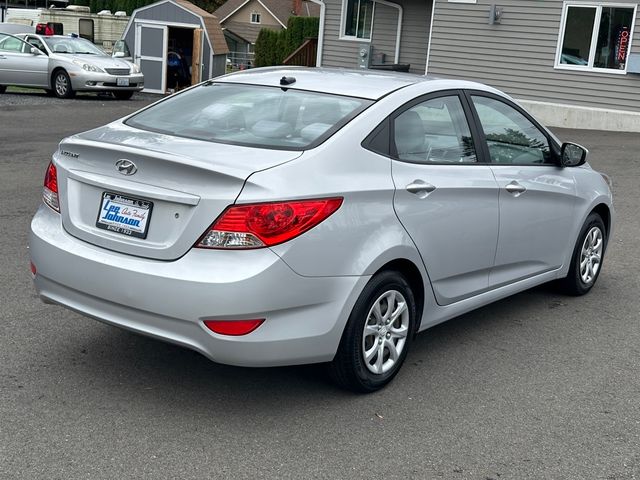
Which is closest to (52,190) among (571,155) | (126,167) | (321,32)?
(126,167)

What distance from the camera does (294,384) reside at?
4.66 meters

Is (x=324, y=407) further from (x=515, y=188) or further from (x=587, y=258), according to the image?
(x=587, y=258)

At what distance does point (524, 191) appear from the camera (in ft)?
18.2

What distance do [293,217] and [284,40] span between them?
33.7m

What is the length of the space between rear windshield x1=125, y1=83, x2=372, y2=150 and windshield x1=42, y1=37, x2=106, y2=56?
65.8 feet

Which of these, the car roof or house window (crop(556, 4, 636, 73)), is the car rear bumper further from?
house window (crop(556, 4, 636, 73))

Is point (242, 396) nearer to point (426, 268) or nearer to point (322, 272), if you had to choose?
point (322, 272)

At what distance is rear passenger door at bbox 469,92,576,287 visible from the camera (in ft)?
17.8

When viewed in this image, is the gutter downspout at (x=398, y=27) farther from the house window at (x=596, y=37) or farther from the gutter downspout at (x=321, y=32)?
the house window at (x=596, y=37)

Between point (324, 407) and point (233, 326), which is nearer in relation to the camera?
point (233, 326)

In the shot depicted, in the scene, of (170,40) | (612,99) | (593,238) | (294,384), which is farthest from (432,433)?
(170,40)

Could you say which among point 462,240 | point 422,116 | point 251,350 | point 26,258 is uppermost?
point 422,116

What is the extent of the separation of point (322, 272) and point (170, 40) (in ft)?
84.3

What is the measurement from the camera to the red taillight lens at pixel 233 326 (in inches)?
153
